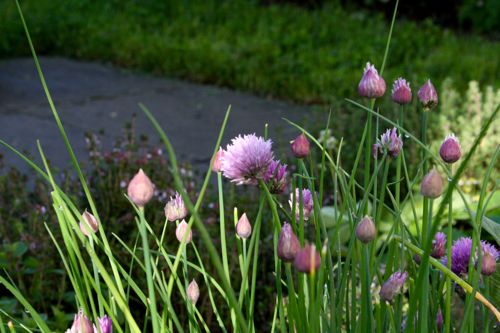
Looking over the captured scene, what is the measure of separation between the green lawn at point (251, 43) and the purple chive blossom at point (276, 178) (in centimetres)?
430

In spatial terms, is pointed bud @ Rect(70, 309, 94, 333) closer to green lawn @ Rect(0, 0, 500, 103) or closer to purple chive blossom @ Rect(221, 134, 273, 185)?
purple chive blossom @ Rect(221, 134, 273, 185)

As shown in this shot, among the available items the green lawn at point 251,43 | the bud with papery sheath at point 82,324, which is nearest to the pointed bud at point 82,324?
the bud with papery sheath at point 82,324

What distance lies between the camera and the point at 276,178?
4.21ft

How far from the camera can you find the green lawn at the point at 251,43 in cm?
639

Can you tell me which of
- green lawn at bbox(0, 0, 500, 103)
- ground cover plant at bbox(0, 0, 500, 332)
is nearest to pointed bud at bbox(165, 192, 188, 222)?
ground cover plant at bbox(0, 0, 500, 332)

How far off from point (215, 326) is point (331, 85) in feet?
12.4

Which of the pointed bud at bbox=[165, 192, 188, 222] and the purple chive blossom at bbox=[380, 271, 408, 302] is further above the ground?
the pointed bud at bbox=[165, 192, 188, 222]

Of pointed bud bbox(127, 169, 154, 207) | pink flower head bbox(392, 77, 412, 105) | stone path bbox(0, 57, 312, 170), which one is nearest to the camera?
pointed bud bbox(127, 169, 154, 207)

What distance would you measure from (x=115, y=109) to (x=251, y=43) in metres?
1.58

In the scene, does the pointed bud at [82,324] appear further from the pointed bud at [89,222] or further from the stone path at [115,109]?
the stone path at [115,109]

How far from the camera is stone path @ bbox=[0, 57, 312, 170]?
5.20m

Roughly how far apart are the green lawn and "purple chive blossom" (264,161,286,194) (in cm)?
430

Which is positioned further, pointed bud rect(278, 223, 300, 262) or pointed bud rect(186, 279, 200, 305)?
pointed bud rect(186, 279, 200, 305)

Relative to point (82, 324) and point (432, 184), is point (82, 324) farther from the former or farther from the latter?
point (432, 184)
